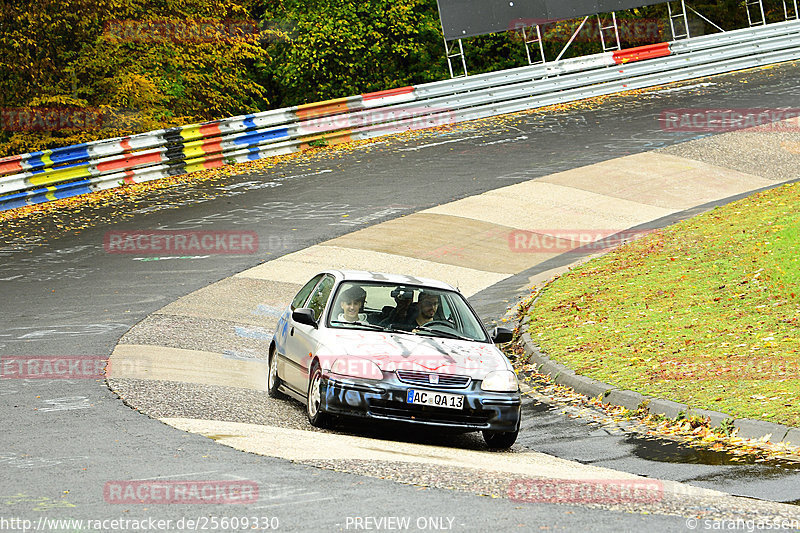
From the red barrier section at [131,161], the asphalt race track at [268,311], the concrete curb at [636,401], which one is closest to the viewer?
the asphalt race track at [268,311]

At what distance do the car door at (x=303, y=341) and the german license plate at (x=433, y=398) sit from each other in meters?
1.22

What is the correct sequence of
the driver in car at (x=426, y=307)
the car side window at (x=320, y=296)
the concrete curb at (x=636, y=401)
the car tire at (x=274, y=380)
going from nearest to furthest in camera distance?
the concrete curb at (x=636, y=401), the driver in car at (x=426, y=307), the car side window at (x=320, y=296), the car tire at (x=274, y=380)

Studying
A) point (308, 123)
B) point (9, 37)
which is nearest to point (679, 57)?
point (308, 123)

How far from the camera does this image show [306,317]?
405 inches

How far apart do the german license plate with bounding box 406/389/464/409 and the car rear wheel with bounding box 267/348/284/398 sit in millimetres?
2301

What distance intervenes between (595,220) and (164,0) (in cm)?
1660

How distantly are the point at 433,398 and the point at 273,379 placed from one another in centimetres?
262

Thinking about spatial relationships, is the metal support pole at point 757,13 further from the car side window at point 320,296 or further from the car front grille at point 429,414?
the car front grille at point 429,414

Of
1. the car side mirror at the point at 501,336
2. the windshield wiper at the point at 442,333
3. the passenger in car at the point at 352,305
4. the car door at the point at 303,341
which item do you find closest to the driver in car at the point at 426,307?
the windshield wiper at the point at 442,333

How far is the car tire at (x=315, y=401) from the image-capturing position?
31.1ft

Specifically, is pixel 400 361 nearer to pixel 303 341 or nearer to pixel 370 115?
pixel 303 341

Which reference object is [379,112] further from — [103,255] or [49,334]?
[49,334]

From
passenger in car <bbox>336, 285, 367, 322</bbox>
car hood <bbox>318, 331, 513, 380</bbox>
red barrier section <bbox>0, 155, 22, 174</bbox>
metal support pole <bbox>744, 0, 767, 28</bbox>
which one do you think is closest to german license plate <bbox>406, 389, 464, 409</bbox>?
car hood <bbox>318, 331, 513, 380</bbox>

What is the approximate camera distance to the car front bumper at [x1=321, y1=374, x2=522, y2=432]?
9.20m
